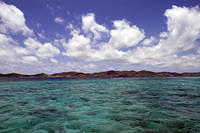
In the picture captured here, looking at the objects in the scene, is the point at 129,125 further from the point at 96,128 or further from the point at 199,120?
the point at 199,120

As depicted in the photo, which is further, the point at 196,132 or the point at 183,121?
the point at 183,121

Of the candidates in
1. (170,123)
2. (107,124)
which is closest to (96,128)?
(107,124)

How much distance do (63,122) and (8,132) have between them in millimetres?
3265

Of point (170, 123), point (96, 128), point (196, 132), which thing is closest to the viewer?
point (196, 132)

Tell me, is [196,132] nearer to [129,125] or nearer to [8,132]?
[129,125]

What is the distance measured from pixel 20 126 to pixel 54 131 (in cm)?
283

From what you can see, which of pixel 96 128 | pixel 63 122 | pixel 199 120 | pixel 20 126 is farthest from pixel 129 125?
pixel 20 126

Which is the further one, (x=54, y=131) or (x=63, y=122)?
(x=63, y=122)

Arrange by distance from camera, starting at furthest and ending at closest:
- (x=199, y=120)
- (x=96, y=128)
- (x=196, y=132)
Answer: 1. (x=199, y=120)
2. (x=96, y=128)
3. (x=196, y=132)

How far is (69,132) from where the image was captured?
6898mm

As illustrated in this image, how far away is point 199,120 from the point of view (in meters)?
8.31

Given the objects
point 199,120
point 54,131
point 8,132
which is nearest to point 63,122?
point 54,131

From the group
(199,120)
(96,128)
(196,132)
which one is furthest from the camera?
(199,120)

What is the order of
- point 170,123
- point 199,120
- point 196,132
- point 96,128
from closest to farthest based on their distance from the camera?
1. point 196,132
2. point 96,128
3. point 170,123
4. point 199,120
